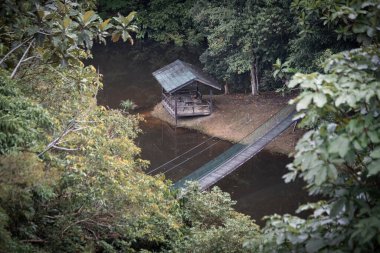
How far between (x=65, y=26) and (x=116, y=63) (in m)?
16.1

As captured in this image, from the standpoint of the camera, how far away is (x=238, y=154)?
10.5 metres

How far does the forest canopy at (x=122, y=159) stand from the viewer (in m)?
2.73

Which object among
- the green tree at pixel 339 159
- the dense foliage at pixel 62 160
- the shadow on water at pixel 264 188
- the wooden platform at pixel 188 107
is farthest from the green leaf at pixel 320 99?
the wooden platform at pixel 188 107

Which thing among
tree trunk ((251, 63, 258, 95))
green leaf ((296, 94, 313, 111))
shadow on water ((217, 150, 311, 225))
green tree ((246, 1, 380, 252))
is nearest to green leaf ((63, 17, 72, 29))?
green tree ((246, 1, 380, 252))

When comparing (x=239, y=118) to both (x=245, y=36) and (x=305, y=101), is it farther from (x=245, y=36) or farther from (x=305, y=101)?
(x=305, y=101)

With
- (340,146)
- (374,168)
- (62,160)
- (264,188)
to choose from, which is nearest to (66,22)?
(62,160)

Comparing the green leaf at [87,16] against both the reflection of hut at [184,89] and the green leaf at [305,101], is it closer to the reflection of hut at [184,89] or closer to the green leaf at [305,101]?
the green leaf at [305,101]

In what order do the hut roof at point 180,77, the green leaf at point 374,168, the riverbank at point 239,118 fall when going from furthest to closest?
the hut roof at point 180,77 → the riverbank at point 239,118 → the green leaf at point 374,168

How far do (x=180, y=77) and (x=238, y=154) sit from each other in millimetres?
4883

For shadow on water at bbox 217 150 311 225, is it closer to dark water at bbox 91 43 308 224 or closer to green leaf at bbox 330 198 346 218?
dark water at bbox 91 43 308 224

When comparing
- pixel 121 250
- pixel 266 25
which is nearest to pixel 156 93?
pixel 266 25

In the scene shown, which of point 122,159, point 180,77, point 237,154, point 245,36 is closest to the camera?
point 122,159

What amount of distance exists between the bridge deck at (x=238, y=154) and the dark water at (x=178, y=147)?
1.06 metres

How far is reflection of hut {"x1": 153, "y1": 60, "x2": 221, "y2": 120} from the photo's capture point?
1426 cm
